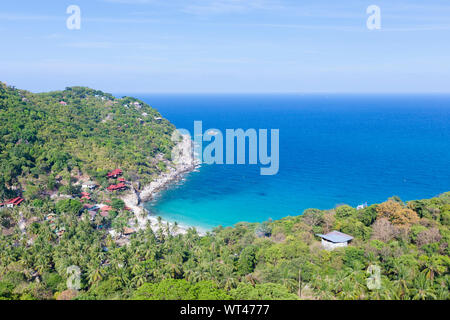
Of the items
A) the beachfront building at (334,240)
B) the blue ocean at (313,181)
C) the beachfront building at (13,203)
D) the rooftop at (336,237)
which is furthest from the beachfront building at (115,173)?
the rooftop at (336,237)

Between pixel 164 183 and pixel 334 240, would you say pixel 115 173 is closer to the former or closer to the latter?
pixel 164 183

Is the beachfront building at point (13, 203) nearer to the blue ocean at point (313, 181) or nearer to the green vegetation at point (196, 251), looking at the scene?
the green vegetation at point (196, 251)

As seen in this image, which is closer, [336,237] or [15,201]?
[336,237]

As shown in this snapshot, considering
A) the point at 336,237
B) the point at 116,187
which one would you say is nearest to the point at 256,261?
the point at 336,237

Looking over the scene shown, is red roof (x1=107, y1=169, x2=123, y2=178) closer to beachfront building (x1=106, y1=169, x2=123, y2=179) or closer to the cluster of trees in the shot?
beachfront building (x1=106, y1=169, x2=123, y2=179)

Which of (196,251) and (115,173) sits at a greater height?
(115,173)

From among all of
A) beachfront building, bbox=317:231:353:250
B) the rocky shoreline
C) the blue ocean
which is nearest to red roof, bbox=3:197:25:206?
the rocky shoreline
